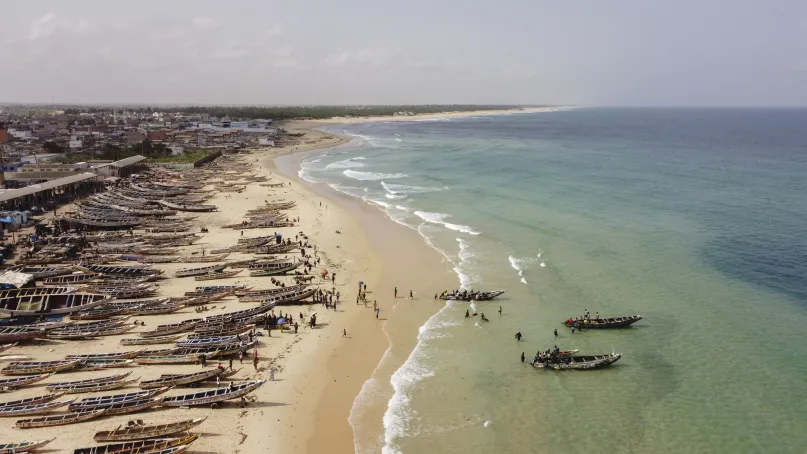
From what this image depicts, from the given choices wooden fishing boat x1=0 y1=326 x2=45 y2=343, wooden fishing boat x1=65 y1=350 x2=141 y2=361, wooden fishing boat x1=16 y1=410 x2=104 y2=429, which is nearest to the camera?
wooden fishing boat x1=16 y1=410 x2=104 y2=429

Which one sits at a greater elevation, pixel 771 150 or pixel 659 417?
pixel 771 150

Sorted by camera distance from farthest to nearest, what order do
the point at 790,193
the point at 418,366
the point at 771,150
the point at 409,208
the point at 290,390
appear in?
the point at 771,150, the point at 790,193, the point at 409,208, the point at 418,366, the point at 290,390

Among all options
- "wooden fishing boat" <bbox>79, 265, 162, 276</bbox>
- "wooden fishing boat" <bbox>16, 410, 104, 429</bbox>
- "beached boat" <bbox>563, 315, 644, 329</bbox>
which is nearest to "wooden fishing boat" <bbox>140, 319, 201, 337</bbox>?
"wooden fishing boat" <bbox>16, 410, 104, 429</bbox>

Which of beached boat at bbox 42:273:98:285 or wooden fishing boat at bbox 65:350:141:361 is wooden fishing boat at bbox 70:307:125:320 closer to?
wooden fishing boat at bbox 65:350:141:361

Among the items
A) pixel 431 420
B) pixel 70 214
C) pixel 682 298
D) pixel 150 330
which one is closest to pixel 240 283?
pixel 150 330

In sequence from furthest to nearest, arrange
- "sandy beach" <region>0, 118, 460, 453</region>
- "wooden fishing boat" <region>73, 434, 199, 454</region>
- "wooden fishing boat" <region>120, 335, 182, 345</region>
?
"wooden fishing boat" <region>120, 335, 182, 345</region> → "sandy beach" <region>0, 118, 460, 453</region> → "wooden fishing boat" <region>73, 434, 199, 454</region>

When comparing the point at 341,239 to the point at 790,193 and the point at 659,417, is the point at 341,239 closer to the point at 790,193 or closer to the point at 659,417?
the point at 659,417
